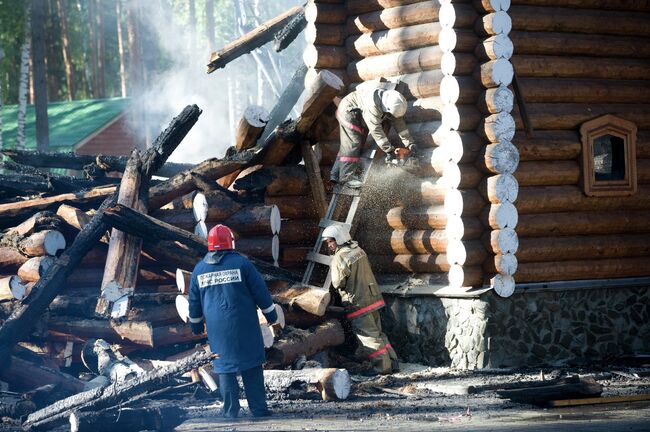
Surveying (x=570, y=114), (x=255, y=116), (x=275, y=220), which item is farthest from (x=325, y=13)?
(x=570, y=114)

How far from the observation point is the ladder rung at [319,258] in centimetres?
1430

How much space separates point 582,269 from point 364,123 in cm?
341

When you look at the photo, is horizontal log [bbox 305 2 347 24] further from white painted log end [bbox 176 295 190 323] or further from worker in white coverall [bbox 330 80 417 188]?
white painted log end [bbox 176 295 190 323]

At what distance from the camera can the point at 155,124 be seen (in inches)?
1783

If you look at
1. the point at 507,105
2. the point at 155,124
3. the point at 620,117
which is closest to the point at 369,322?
the point at 507,105

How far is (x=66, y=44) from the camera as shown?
53.1 m

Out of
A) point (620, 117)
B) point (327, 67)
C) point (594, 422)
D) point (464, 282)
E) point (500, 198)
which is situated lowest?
point (594, 422)

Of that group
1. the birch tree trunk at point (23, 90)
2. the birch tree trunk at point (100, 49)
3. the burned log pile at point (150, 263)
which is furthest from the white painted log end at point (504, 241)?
the birch tree trunk at point (100, 49)

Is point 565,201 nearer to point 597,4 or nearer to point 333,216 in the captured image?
point 597,4

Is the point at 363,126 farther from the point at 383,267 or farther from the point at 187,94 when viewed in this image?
the point at 187,94

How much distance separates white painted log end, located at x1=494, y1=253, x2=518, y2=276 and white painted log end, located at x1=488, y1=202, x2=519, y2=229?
36cm

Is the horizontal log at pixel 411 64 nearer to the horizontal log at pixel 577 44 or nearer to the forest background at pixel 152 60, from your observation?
the horizontal log at pixel 577 44

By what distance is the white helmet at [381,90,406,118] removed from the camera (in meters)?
13.4

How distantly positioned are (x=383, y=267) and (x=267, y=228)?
1676 millimetres
